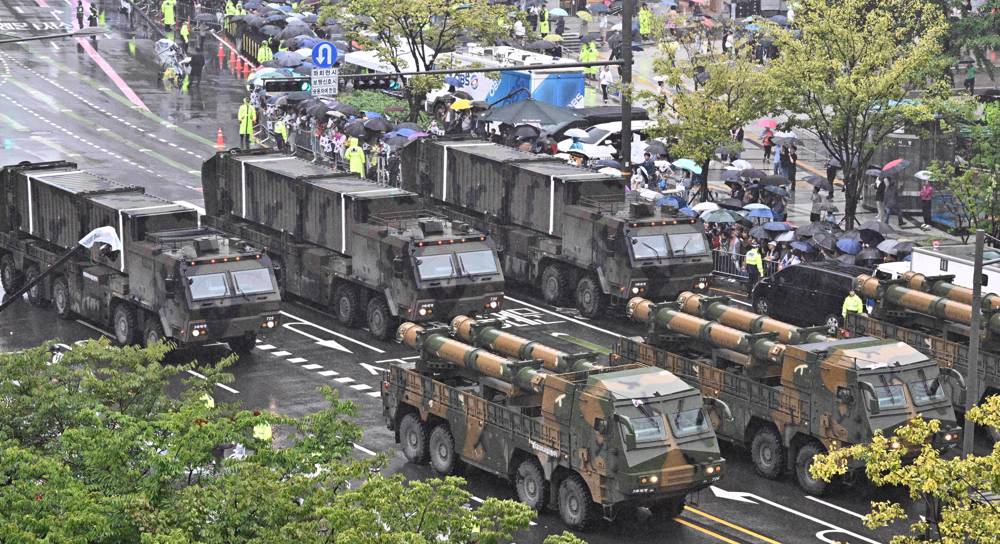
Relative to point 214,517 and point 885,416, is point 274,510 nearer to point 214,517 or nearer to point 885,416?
point 214,517

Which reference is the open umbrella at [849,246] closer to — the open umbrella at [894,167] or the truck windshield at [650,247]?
the truck windshield at [650,247]

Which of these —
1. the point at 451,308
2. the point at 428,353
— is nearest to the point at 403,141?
the point at 451,308

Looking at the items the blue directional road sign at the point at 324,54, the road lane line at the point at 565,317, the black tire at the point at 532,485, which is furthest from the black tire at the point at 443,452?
the blue directional road sign at the point at 324,54

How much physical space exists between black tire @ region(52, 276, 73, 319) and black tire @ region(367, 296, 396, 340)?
280 inches

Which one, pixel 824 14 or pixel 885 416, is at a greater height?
pixel 824 14

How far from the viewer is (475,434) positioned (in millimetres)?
31312

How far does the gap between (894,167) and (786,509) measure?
83.9 feet

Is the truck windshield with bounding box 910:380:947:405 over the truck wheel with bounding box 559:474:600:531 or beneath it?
over

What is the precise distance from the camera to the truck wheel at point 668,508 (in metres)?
30.0

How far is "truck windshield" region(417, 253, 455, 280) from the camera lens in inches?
1618

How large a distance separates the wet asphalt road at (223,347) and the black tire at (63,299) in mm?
283

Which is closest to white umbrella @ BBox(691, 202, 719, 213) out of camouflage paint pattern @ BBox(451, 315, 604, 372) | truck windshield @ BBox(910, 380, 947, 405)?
camouflage paint pattern @ BBox(451, 315, 604, 372)

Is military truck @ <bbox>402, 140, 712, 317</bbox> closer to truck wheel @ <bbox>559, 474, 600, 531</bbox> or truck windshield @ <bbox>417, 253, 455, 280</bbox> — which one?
truck windshield @ <bbox>417, 253, 455, 280</bbox>

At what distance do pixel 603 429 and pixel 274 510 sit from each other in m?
7.77
